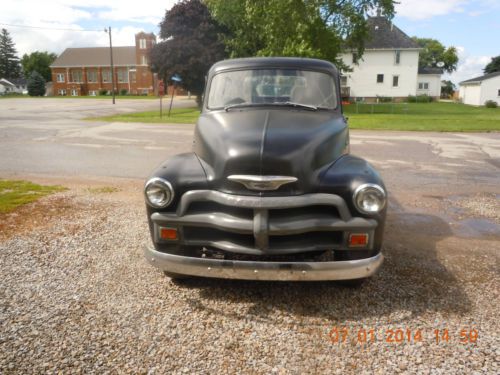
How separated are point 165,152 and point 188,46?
91.2ft

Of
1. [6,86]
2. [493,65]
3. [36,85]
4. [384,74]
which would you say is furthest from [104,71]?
[493,65]

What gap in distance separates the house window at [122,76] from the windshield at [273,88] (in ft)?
283

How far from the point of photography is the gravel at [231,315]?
116 inches

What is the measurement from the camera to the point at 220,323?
11.3 feet

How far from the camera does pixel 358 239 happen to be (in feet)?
11.5

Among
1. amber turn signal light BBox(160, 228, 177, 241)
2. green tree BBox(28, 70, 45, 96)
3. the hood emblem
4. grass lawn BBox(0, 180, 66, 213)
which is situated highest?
green tree BBox(28, 70, 45, 96)

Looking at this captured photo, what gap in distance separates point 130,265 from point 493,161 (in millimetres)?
10357

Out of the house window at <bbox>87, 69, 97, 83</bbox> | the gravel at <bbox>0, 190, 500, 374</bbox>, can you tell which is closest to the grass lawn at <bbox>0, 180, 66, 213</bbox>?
the gravel at <bbox>0, 190, 500, 374</bbox>

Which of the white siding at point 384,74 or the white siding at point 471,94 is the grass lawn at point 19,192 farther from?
the white siding at point 471,94

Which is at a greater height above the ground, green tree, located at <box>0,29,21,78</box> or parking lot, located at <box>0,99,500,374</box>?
green tree, located at <box>0,29,21,78</box>

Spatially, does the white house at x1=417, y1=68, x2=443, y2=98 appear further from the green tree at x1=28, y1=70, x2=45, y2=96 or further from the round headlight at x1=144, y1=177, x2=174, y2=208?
the round headlight at x1=144, y1=177, x2=174, y2=208

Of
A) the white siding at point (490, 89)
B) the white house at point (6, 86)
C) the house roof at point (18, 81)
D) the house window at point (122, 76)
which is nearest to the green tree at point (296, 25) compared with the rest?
the white siding at point (490, 89)

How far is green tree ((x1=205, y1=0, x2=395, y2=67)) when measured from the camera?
27922 mm

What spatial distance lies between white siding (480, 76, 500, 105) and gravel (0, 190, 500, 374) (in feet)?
177
